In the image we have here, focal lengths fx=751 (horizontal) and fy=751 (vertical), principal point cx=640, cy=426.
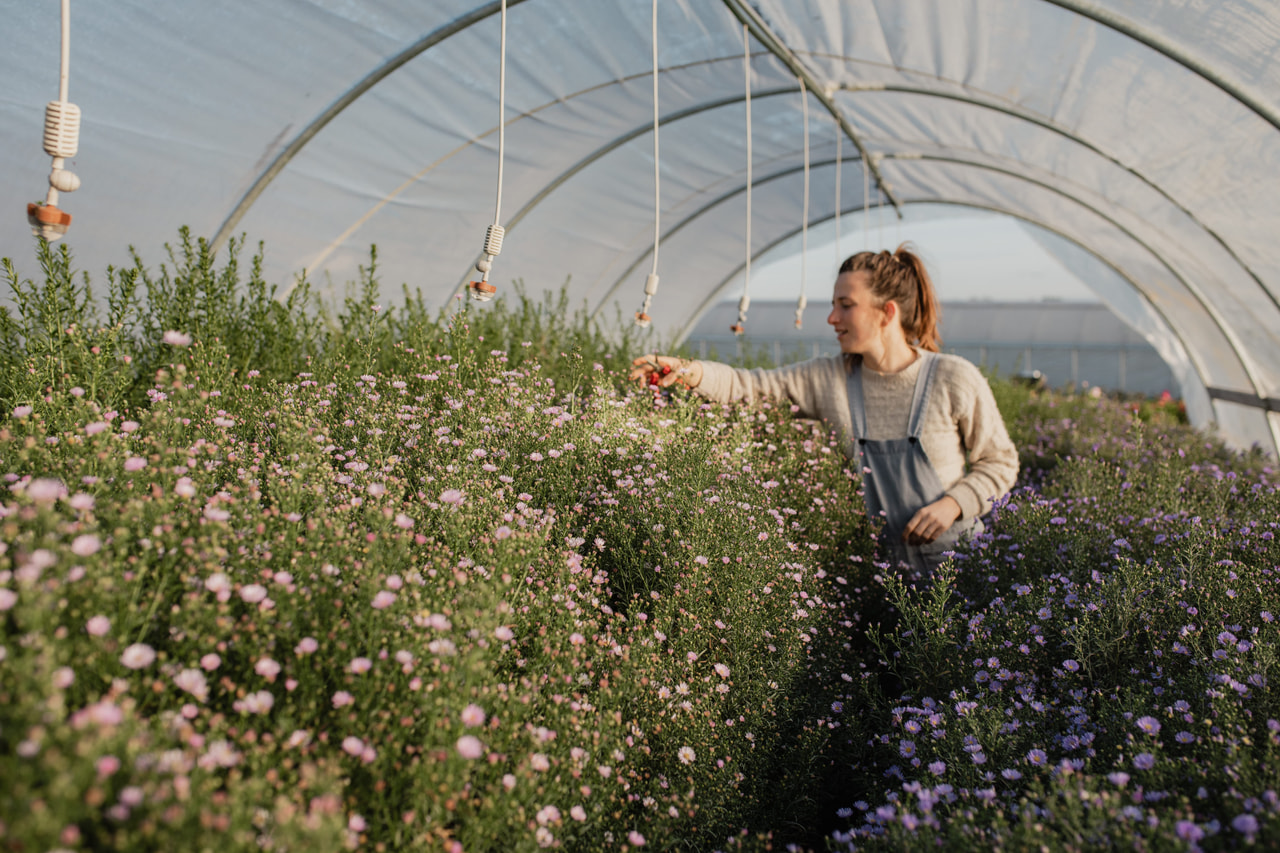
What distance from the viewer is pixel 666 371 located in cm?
368

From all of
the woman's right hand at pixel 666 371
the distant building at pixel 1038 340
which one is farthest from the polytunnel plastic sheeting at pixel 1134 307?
the distant building at pixel 1038 340

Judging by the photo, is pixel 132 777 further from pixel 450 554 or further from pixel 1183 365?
pixel 1183 365

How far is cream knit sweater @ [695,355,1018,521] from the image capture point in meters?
3.63

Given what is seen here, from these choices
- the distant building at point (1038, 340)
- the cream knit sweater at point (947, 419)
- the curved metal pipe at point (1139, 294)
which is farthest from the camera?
the distant building at point (1038, 340)

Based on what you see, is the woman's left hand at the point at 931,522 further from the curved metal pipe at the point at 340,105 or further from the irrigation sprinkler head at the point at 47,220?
the curved metal pipe at the point at 340,105

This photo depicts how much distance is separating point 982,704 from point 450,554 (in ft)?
4.79

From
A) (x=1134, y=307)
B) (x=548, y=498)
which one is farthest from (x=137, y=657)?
(x=1134, y=307)

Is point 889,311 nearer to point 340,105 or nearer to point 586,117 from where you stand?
point 340,105

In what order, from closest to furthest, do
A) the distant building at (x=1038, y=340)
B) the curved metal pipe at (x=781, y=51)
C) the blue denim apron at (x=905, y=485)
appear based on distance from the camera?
the blue denim apron at (x=905, y=485) → the curved metal pipe at (x=781, y=51) → the distant building at (x=1038, y=340)

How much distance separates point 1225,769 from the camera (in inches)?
55.1

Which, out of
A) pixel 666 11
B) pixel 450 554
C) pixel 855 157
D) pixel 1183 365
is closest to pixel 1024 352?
pixel 1183 365

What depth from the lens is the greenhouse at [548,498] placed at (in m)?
1.26

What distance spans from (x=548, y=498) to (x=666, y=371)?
139 centimetres


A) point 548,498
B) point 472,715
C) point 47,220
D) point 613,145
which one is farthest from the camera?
point 613,145
